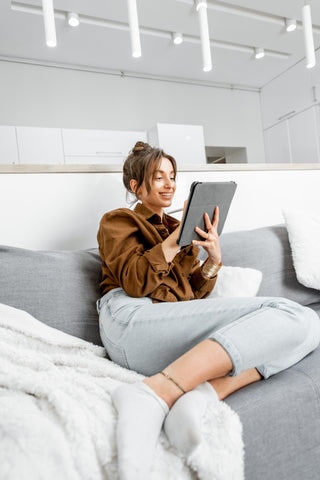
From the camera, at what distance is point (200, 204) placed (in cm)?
104

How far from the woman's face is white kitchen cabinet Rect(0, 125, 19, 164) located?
320 centimetres

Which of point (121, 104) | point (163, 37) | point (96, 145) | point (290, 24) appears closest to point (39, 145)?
point (96, 145)

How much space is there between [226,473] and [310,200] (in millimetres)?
1888

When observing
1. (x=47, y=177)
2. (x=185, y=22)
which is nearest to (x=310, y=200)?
(x=47, y=177)

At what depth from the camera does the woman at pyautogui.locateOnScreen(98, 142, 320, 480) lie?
651mm

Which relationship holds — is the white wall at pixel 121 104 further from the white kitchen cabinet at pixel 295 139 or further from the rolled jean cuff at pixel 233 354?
the rolled jean cuff at pixel 233 354

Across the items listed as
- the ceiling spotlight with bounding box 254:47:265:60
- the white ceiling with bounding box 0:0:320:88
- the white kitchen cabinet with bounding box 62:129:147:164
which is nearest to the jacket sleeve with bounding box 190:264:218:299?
the white ceiling with bounding box 0:0:320:88

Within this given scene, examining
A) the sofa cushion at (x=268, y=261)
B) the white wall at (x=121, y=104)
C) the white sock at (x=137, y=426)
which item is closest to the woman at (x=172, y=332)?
the white sock at (x=137, y=426)

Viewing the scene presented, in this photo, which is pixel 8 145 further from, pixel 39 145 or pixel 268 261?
pixel 268 261

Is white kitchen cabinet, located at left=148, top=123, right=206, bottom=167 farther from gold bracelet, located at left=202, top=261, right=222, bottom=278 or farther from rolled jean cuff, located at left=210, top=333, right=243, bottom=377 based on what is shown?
rolled jean cuff, located at left=210, top=333, right=243, bottom=377

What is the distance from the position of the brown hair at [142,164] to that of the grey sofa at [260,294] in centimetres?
31

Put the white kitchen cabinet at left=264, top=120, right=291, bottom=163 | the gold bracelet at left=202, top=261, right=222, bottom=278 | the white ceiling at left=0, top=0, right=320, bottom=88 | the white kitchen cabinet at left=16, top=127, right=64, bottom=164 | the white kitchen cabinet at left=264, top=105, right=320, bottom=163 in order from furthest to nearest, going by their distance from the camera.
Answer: the white kitchen cabinet at left=264, top=120, right=291, bottom=163 < the white kitchen cabinet at left=264, top=105, right=320, bottom=163 < the white kitchen cabinet at left=16, top=127, right=64, bottom=164 < the white ceiling at left=0, top=0, right=320, bottom=88 < the gold bracelet at left=202, top=261, right=222, bottom=278

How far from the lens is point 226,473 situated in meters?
0.62

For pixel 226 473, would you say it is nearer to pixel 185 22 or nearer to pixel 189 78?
pixel 185 22
